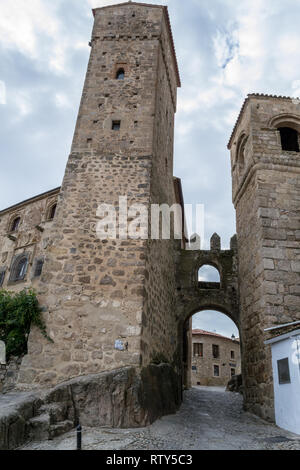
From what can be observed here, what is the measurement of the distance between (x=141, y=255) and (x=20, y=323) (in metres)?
2.82

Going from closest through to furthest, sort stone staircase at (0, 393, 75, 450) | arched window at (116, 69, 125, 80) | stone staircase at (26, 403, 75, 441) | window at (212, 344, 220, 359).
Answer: stone staircase at (0, 393, 75, 450) → stone staircase at (26, 403, 75, 441) → arched window at (116, 69, 125, 80) → window at (212, 344, 220, 359)

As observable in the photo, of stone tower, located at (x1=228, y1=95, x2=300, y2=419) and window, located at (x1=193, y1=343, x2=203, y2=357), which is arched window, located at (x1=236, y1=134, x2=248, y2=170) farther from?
window, located at (x1=193, y1=343, x2=203, y2=357)

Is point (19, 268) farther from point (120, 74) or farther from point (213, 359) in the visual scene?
point (213, 359)

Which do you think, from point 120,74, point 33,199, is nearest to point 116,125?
point 120,74

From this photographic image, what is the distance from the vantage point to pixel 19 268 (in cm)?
1636

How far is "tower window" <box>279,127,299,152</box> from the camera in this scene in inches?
435

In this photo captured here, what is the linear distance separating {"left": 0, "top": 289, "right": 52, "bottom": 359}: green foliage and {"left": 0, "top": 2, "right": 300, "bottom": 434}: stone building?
0.58ft

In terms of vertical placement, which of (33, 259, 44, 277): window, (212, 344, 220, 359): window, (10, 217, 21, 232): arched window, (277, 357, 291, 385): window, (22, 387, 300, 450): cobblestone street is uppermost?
(10, 217, 21, 232): arched window

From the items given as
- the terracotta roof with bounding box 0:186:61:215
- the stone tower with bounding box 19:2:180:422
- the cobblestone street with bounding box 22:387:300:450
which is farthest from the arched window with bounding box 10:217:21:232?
the cobblestone street with bounding box 22:387:300:450

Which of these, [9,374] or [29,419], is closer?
[29,419]

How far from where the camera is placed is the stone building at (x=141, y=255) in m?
6.46

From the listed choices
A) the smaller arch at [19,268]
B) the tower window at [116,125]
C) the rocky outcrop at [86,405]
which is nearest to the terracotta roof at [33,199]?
the smaller arch at [19,268]
